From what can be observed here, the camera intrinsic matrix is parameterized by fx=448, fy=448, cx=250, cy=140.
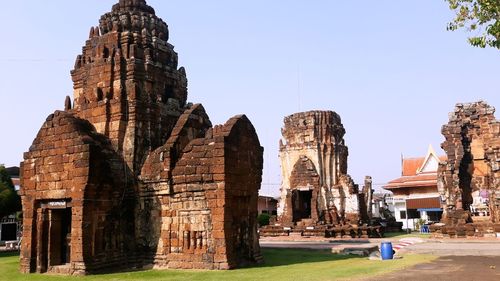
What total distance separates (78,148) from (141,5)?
6081 millimetres

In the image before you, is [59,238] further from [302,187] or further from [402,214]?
[402,214]

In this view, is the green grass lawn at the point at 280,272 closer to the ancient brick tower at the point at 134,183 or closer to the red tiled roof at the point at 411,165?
the ancient brick tower at the point at 134,183

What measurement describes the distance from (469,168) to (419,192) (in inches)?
484

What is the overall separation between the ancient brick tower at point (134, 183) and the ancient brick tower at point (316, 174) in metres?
15.1

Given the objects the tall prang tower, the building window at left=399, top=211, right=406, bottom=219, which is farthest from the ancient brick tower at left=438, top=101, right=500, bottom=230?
the tall prang tower

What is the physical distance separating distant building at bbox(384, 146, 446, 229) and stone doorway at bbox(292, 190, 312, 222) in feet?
33.7

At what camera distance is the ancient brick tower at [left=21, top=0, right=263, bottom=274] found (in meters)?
11.2

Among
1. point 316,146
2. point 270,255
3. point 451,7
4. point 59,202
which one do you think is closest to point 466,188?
point 316,146

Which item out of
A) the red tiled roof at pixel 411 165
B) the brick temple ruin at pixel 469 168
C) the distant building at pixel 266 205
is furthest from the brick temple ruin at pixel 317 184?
the distant building at pixel 266 205

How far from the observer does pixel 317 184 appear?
90.6 ft

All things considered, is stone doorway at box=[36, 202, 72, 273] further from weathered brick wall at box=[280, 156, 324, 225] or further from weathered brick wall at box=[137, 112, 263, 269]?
weathered brick wall at box=[280, 156, 324, 225]

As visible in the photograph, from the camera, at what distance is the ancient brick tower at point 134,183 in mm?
11242

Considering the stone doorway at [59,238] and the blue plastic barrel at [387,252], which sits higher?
the stone doorway at [59,238]

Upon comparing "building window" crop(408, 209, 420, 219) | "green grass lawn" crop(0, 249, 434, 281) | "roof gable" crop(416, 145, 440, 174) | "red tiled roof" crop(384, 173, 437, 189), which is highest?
"roof gable" crop(416, 145, 440, 174)
